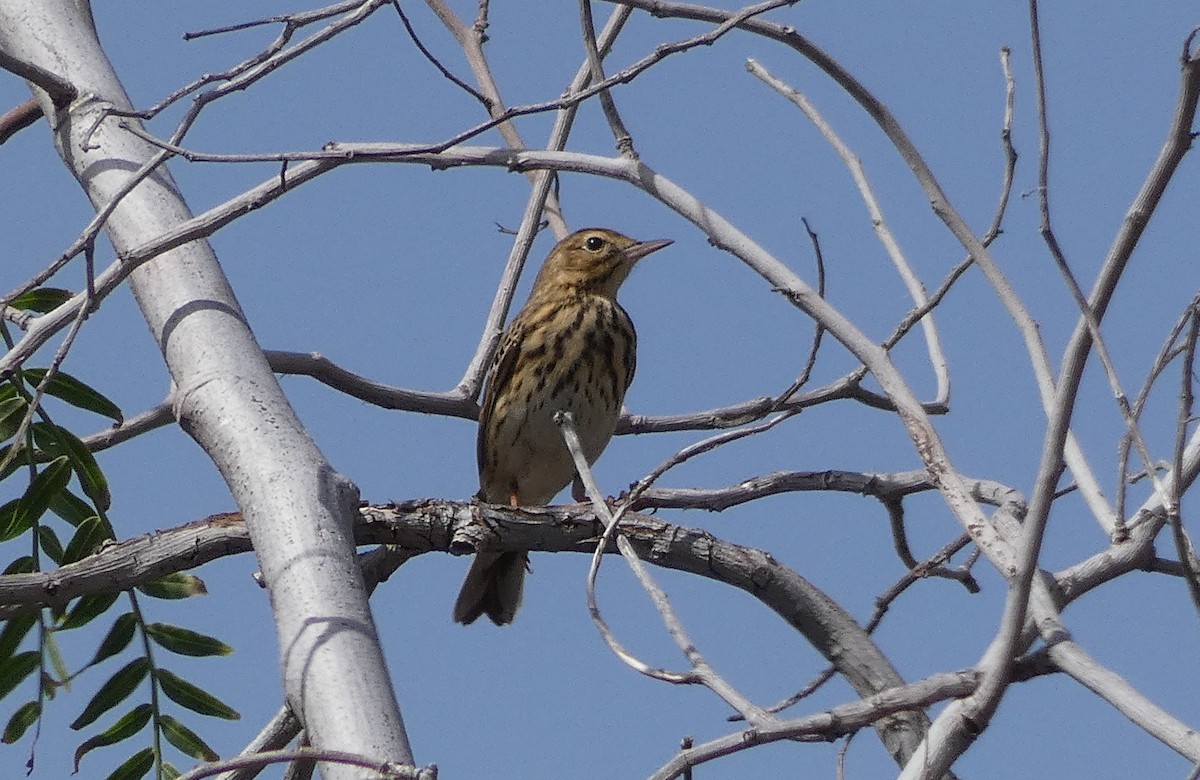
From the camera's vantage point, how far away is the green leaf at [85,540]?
496cm

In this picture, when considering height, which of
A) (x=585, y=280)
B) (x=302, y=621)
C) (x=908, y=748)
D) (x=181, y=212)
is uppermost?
(x=585, y=280)

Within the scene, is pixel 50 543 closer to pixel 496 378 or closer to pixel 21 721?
pixel 21 721

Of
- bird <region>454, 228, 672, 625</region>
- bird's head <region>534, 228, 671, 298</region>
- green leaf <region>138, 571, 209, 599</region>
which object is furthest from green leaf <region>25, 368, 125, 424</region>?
bird's head <region>534, 228, 671, 298</region>

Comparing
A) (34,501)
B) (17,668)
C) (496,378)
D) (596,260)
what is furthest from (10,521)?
(596,260)

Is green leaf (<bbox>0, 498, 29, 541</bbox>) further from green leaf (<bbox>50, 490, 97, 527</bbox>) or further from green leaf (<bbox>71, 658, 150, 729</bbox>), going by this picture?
green leaf (<bbox>71, 658, 150, 729</bbox>)

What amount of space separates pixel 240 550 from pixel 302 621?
42.5 inches

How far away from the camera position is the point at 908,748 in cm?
429

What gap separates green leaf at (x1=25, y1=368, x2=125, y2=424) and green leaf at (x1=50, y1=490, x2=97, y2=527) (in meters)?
0.29

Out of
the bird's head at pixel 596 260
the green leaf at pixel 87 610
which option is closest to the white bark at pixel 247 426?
the green leaf at pixel 87 610

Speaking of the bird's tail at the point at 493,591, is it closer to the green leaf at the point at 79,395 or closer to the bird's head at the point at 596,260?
the bird's head at the point at 596,260

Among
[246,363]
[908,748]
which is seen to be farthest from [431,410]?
[908,748]

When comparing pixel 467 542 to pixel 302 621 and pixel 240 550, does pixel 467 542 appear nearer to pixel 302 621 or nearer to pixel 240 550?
pixel 240 550

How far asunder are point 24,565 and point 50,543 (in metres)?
0.10

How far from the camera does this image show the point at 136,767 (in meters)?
4.88
